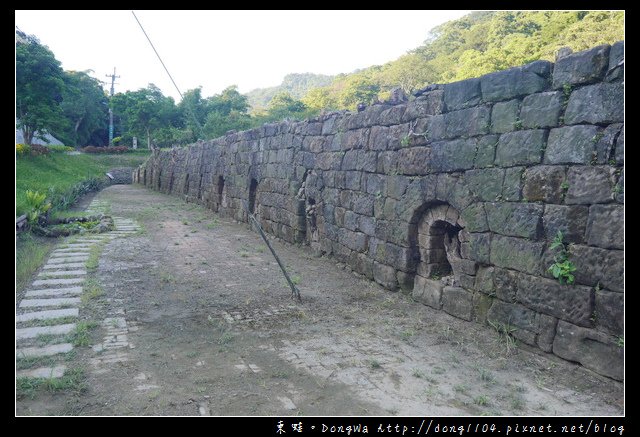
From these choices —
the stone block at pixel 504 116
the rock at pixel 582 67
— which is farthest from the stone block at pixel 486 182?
the rock at pixel 582 67

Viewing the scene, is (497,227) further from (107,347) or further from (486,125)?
(107,347)

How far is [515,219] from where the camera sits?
5090mm

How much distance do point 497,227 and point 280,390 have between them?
302cm

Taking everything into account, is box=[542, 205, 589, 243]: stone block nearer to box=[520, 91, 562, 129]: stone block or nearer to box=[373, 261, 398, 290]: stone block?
box=[520, 91, 562, 129]: stone block

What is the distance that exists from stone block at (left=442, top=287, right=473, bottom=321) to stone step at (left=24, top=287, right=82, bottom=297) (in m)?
4.90

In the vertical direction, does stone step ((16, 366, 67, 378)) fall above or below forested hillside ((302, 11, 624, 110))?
below

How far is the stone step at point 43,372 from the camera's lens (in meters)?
4.00

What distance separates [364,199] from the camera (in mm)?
8008

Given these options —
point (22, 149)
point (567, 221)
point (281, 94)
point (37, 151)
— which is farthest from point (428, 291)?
point (281, 94)

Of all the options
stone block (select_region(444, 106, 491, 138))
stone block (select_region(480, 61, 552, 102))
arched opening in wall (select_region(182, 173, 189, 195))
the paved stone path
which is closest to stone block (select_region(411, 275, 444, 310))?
stone block (select_region(444, 106, 491, 138))

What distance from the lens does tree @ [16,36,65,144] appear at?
20.8m

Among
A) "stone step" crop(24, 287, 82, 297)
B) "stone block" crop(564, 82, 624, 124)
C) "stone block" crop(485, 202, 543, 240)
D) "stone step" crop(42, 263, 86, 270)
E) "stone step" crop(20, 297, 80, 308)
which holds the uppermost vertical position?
"stone block" crop(564, 82, 624, 124)

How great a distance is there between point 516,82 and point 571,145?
1.03 m
